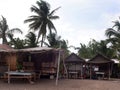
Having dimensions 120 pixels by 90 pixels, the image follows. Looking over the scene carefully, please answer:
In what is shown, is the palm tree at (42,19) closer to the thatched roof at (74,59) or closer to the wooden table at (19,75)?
the thatched roof at (74,59)

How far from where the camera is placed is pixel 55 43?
3894 centimetres

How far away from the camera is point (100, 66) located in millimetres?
31953

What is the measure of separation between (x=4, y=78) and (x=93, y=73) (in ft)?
40.1

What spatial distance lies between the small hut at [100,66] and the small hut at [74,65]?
104 cm

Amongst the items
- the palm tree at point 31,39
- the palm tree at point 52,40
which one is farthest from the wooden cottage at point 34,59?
the palm tree at point 52,40

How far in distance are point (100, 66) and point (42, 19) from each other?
1117 cm

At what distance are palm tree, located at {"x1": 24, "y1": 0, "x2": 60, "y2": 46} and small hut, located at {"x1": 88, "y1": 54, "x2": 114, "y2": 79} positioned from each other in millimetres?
9501

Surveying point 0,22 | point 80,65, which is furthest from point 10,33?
point 80,65

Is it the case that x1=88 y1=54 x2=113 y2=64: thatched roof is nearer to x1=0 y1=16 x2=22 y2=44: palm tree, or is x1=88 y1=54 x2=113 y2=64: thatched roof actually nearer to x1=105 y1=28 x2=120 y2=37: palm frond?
x1=105 y1=28 x2=120 y2=37: palm frond

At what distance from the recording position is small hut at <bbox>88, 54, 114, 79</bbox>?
28500 mm

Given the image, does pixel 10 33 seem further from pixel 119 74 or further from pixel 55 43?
pixel 119 74

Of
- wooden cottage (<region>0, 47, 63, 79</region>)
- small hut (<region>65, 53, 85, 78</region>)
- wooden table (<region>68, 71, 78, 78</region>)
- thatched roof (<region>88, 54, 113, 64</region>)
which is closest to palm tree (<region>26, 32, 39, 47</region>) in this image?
small hut (<region>65, 53, 85, 78</region>)

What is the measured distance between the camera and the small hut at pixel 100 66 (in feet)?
93.5

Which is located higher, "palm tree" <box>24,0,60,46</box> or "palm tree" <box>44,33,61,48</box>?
"palm tree" <box>24,0,60,46</box>
